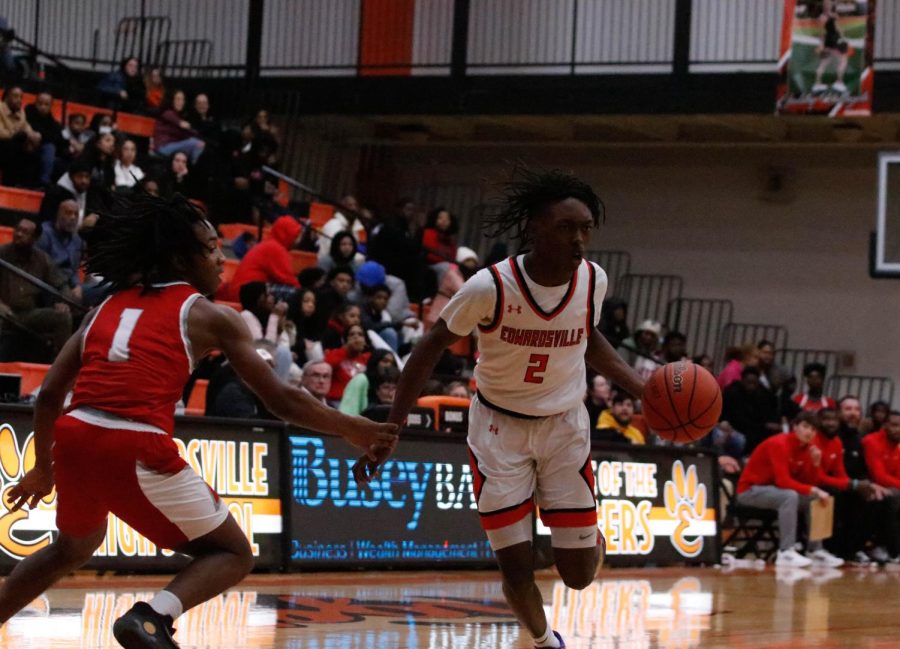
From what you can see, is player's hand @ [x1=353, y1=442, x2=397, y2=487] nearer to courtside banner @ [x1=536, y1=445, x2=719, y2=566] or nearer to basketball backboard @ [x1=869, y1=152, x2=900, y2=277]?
courtside banner @ [x1=536, y1=445, x2=719, y2=566]

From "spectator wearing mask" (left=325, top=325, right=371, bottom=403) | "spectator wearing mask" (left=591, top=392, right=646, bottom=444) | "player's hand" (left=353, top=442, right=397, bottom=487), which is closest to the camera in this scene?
"player's hand" (left=353, top=442, right=397, bottom=487)

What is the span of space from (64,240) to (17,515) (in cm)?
528

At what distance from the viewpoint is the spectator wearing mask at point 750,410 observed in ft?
59.5

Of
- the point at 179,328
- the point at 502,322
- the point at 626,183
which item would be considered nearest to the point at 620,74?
the point at 626,183

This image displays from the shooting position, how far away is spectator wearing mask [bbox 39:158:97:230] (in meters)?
15.2

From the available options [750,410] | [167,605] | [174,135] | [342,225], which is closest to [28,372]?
[174,135]

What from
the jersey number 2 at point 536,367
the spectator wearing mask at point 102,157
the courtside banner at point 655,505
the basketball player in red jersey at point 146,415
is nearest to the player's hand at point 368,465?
the basketball player in red jersey at point 146,415

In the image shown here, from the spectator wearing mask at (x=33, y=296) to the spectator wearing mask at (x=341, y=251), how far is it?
15.3 ft

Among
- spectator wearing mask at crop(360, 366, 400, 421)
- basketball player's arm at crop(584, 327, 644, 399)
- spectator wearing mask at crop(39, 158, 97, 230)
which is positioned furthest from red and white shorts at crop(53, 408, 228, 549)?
spectator wearing mask at crop(39, 158, 97, 230)

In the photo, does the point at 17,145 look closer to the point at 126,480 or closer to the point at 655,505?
the point at 655,505

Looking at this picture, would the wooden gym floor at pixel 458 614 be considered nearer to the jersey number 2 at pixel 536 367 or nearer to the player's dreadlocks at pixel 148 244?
the jersey number 2 at pixel 536 367

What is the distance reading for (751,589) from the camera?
12102 millimetres

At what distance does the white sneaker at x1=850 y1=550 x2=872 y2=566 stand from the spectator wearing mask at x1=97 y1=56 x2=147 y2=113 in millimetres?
9951

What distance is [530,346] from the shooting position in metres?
Result: 6.66
